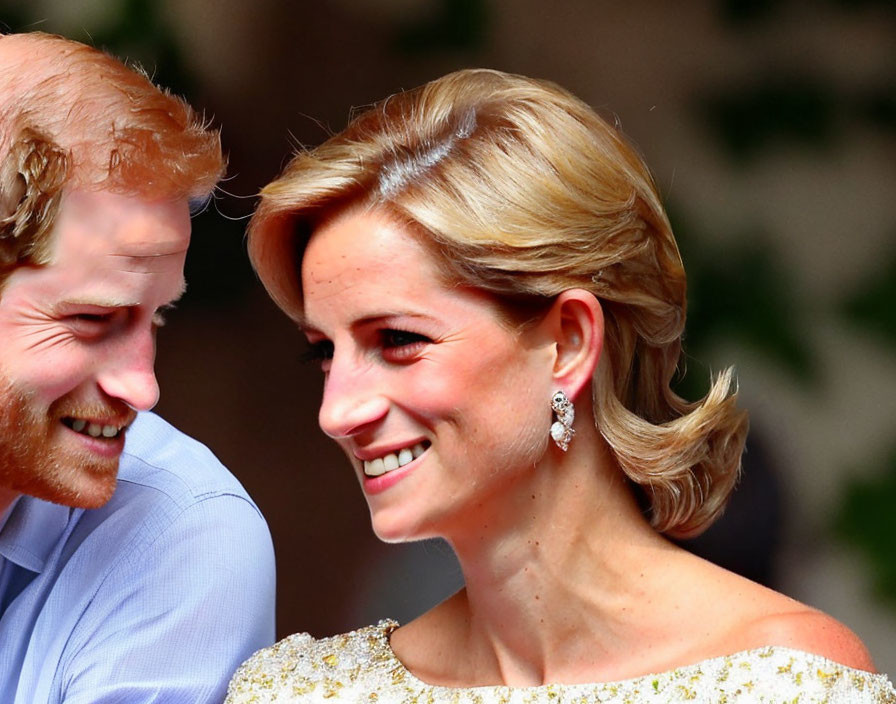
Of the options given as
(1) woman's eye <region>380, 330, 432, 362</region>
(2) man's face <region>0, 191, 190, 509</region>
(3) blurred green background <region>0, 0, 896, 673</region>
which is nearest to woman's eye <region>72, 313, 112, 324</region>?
(2) man's face <region>0, 191, 190, 509</region>

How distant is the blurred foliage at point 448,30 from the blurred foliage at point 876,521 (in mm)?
1044

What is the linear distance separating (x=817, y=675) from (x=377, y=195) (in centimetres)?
66

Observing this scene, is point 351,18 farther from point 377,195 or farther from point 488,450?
point 488,450

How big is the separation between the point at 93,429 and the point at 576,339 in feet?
1.92

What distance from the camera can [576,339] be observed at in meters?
1.53

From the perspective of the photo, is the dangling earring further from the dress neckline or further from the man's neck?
the man's neck

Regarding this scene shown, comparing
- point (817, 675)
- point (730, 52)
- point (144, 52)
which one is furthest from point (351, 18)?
point (817, 675)

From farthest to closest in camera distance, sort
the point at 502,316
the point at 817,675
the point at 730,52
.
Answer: the point at 730,52 < the point at 502,316 < the point at 817,675

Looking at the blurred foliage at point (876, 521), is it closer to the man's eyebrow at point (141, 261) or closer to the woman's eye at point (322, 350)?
the woman's eye at point (322, 350)

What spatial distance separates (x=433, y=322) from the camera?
58.6 inches

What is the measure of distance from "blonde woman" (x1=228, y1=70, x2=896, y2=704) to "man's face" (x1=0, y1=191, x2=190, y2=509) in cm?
16

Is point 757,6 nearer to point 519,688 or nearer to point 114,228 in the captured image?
point 114,228

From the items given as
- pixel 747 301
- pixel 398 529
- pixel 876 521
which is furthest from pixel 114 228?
pixel 876 521

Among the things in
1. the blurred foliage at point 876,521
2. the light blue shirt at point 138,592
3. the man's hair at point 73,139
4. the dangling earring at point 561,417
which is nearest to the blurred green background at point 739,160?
the blurred foliage at point 876,521
